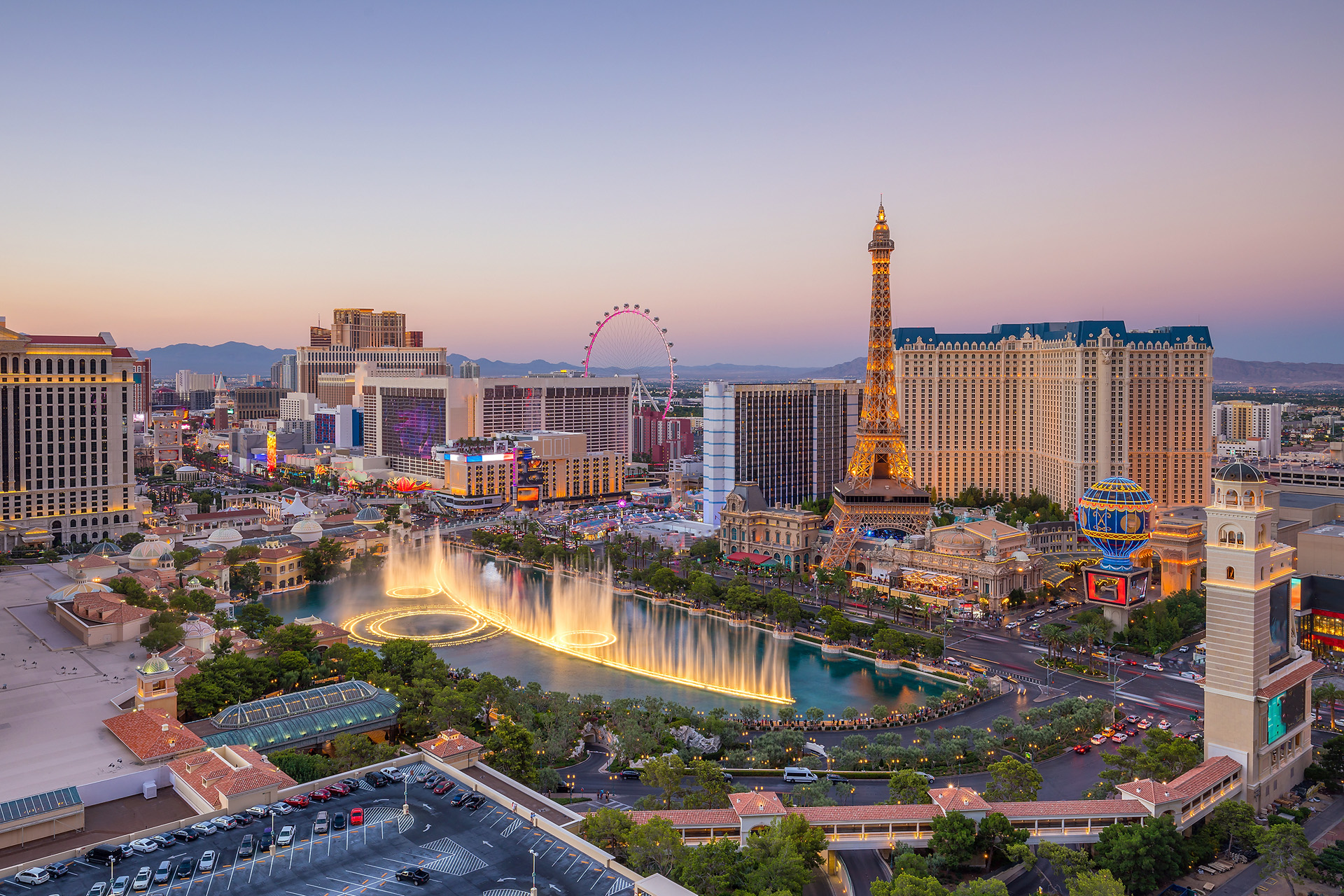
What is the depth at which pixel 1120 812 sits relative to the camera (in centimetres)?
2473

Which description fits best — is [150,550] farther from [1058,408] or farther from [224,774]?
[1058,408]

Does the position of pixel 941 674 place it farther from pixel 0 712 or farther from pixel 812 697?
pixel 0 712

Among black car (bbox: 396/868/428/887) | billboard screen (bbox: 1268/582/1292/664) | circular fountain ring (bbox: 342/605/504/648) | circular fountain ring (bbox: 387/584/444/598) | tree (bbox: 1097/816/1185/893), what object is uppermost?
billboard screen (bbox: 1268/582/1292/664)

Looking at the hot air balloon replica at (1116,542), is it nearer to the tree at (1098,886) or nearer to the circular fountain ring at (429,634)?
the tree at (1098,886)

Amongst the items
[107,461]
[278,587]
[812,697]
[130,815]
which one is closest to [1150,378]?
[812,697]

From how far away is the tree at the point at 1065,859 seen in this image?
2259cm

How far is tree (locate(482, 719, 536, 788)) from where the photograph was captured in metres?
28.3

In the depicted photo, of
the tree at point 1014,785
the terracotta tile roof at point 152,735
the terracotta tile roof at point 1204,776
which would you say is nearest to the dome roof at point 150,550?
the terracotta tile roof at point 152,735

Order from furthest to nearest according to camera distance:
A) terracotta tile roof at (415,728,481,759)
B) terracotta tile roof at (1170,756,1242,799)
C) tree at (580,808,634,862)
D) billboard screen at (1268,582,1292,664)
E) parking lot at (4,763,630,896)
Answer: billboard screen at (1268,582,1292,664) < terracotta tile roof at (415,728,481,759) < terracotta tile roof at (1170,756,1242,799) < tree at (580,808,634,862) < parking lot at (4,763,630,896)

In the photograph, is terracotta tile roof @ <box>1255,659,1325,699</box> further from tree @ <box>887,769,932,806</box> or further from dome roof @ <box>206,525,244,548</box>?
dome roof @ <box>206,525,244,548</box>

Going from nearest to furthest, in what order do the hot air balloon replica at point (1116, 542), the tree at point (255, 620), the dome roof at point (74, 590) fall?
the dome roof at point (74, 590) < the tree at point (255, 620) < the hot air balloon replica at point (1116, 542)

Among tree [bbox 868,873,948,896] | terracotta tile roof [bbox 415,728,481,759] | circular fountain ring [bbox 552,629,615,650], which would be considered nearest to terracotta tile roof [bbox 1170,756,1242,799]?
tree [bbox 868,873,948,896]

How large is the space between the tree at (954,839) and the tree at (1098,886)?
104 inches

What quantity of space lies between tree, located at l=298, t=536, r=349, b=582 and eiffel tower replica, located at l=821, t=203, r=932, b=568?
3625 centimetres
